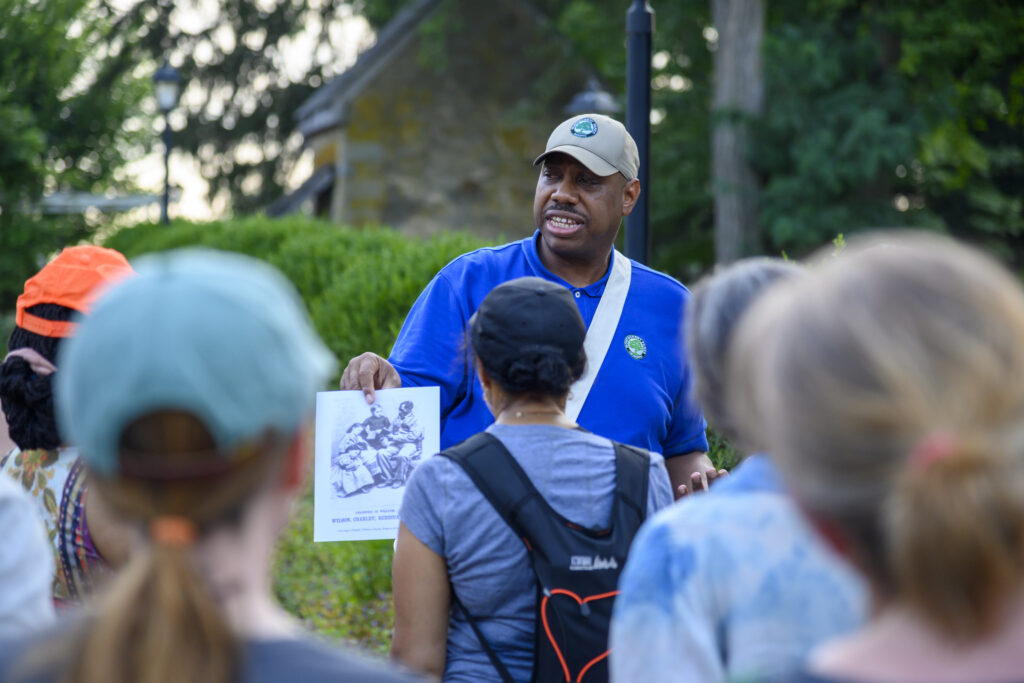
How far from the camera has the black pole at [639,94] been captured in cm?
600

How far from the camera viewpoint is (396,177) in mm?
22953

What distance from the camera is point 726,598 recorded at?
1.98 meters

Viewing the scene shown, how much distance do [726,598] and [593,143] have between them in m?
2.39

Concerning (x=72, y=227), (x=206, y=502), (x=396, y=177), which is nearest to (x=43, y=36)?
(x=72, y=227)

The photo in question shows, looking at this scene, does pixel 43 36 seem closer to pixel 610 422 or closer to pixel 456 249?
pixel 456 249

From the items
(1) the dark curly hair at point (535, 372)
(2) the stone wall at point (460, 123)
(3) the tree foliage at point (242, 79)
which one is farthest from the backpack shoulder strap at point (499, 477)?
(3) the tree foliage at point (242, 79)

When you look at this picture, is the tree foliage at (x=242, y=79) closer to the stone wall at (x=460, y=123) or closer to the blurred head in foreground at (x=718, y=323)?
the stone wall at (x=460, y=123)

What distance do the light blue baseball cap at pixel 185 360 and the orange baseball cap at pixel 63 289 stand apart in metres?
1.47

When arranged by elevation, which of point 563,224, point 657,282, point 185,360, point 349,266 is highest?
point 349,266

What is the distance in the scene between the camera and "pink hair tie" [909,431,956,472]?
134cm

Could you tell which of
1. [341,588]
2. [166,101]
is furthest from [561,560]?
[166,101]

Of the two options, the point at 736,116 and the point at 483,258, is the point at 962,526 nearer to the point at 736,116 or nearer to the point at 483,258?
the point at 483,258

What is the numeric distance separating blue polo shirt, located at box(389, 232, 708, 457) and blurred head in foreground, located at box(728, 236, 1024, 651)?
2218 mm

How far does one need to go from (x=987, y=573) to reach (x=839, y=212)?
1809 cm
